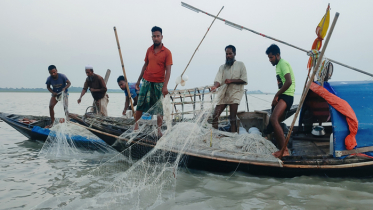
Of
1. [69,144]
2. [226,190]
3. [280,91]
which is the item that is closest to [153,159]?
[226,190]

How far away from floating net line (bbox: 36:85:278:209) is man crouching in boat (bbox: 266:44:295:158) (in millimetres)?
371

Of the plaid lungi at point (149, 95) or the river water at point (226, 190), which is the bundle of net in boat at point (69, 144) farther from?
the plaid lungi at point (149, 95)

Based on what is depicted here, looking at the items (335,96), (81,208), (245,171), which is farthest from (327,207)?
(81,208)

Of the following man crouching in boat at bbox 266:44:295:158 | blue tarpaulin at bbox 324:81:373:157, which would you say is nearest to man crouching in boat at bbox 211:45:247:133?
man crouching in boat at bbox 266:44:295:158

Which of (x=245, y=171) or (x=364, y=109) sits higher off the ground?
(x=364, y=109)

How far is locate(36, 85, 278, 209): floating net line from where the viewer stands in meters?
3.19

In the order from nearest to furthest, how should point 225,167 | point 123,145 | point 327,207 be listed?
point 327,207 < point 225,167 < point 123,145

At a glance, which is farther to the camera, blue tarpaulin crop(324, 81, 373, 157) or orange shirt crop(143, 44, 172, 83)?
orange shirt crop(143, 44, 172, 83)

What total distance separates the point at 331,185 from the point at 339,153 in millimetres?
526

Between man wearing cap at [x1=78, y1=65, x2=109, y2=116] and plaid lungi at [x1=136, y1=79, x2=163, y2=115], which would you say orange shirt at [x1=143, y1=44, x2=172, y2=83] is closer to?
plaid lungi at [x1=136, y1=79, x2=163, y2=115]

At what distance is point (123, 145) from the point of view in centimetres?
455

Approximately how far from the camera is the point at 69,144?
239 inches

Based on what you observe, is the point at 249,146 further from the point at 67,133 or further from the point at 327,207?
the point at 67,133

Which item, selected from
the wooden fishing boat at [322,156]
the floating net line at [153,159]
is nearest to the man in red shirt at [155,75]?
the floating net line at [153,159]
